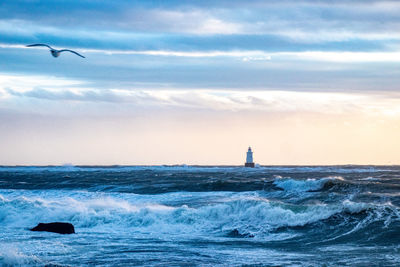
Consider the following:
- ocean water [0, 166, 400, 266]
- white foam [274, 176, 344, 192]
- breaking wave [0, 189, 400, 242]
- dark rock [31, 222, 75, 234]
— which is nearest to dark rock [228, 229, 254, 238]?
ocean water [0, 166, 400, 266]

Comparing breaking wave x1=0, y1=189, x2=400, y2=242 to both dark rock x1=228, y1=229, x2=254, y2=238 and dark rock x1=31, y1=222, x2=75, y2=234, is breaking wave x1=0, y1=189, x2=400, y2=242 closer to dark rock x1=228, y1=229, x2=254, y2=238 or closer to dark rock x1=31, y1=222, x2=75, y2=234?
dark rock x1=228, y1=229, x2=254, y2=238

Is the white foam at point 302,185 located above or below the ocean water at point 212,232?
above

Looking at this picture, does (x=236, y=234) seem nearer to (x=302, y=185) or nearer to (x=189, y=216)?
(x=189, y=216)

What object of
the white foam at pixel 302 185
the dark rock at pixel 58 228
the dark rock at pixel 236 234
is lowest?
the dark rock at pixel 236 234

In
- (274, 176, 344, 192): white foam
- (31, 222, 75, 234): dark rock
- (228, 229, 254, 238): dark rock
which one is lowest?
(228, 229, 254, 238): dark rock

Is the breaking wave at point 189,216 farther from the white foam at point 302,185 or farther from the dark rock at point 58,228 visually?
the white foam at point 302,185

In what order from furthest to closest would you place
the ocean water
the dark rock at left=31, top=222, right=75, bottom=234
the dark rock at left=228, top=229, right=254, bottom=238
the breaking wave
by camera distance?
the breaking wave, the dark rock at left=228, top=229, right=254, bottom=238, the dark rock at left=31, top=222, right=75, bottom=234, the ocean water

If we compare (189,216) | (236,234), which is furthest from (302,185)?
(236,234)

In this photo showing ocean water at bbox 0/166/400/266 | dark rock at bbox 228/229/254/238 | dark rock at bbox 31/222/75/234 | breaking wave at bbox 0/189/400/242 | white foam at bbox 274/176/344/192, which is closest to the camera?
ocean water at bbox 0/166/400/266

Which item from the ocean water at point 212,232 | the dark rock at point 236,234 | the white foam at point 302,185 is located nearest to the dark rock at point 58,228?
the ocean water at point 212,232

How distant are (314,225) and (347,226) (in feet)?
3.86

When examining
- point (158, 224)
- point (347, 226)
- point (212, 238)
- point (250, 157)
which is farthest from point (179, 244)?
point (250, 157)

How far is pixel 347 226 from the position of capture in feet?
64.0

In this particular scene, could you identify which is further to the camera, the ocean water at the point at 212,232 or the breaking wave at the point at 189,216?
the breaking wave at the point at 189,216
